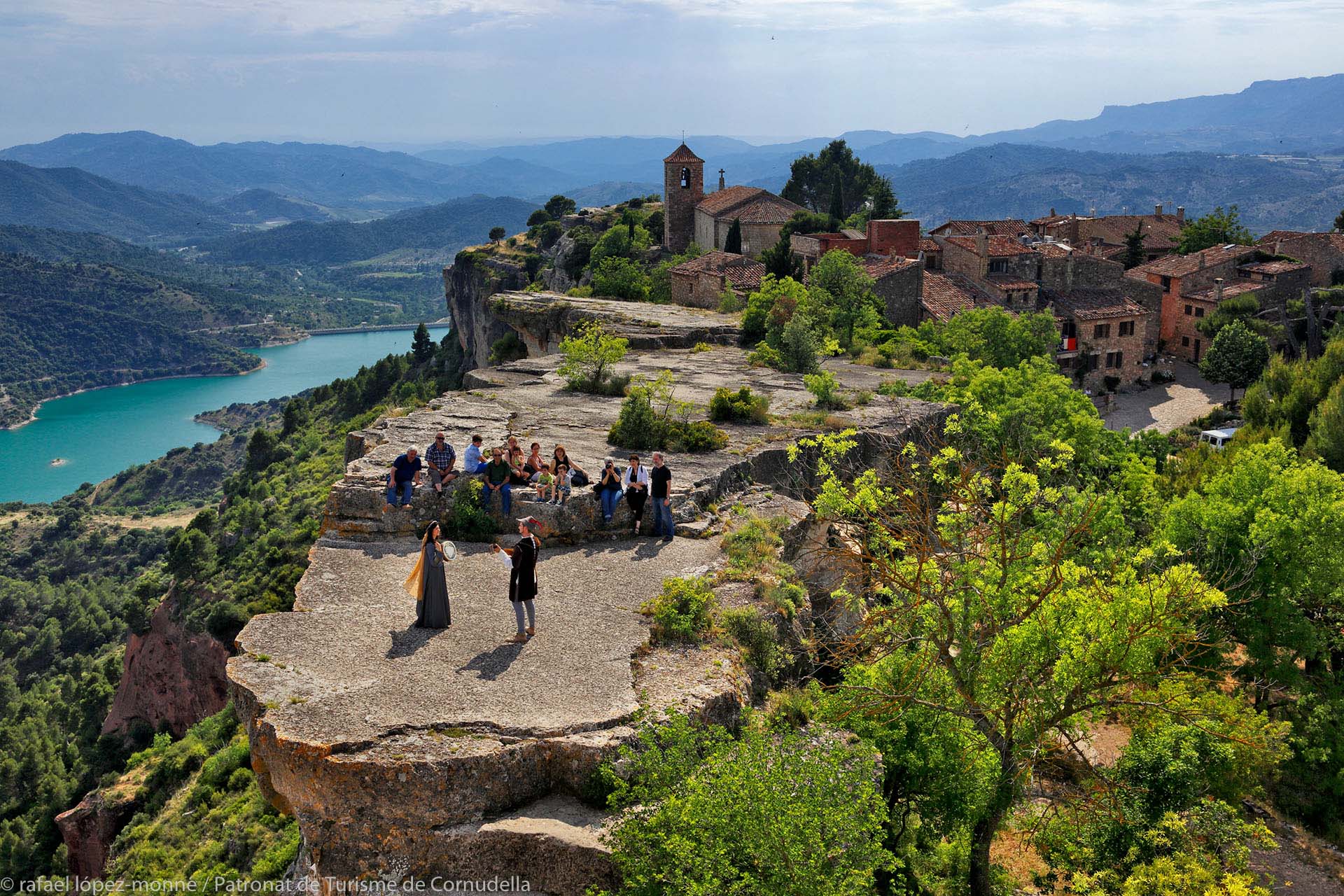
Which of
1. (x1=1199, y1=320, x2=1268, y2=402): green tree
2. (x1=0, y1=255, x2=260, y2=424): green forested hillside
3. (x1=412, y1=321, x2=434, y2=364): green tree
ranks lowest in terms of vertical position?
(x1=0, y1=255, x2=260, y2=424): green forested hillside

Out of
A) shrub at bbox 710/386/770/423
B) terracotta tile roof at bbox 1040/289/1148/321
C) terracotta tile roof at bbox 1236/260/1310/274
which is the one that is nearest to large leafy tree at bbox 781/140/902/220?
terracotta tile roof at bbox 1040/289/1148/321

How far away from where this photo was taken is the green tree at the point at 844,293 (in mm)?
31359

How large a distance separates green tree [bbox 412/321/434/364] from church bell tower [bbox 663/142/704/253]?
93.4ft

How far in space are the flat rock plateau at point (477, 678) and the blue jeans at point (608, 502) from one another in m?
0.14

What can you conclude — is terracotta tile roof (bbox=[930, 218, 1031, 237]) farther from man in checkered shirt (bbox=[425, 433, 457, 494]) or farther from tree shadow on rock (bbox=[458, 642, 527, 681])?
tree shadow on rock (bbox=[458, 642, 527, 681])

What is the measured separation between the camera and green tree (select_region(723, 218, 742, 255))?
55.1m

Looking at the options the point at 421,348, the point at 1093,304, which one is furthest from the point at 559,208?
the point at 1093,304

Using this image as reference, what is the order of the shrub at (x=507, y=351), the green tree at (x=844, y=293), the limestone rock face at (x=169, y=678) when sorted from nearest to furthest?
the green tree at (x=844, y=293) < the shrub at (x=507, y=351) < the limestone rock face at (x=169, y=678)

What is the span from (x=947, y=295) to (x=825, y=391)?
86.7ft

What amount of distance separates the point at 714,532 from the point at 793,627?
253 cm

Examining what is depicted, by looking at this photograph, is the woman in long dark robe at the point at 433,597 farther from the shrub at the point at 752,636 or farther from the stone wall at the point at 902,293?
the stone wall at the point at 902,293

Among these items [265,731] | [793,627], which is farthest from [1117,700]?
[265,731]

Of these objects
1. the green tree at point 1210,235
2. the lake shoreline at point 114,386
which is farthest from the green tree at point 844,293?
the lake shoreline at point 114,386

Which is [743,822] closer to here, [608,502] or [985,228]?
[608,502]
